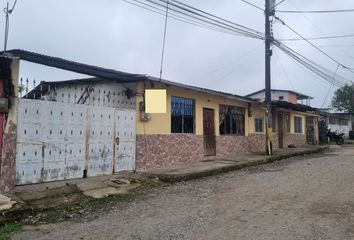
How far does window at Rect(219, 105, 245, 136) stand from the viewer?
1678cm

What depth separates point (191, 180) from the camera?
11164 mm

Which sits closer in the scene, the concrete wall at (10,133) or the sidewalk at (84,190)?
the sidewalk at (84,190)

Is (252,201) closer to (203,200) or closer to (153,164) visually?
(203,200)

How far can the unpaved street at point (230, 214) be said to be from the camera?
5.59 m

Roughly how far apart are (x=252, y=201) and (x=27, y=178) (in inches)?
198

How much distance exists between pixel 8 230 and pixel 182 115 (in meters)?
8.65

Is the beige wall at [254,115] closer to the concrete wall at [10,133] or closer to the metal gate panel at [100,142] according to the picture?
the metal gate panel at [100,142]

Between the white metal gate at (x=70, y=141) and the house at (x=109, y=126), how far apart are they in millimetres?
22

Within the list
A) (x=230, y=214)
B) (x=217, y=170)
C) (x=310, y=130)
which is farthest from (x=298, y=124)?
(x=230, y=214)

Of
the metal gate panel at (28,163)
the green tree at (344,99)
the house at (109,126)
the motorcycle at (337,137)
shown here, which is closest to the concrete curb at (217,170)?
the house at (109,126)

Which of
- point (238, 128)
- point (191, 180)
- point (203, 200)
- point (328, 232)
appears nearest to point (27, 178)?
point (203, 200)

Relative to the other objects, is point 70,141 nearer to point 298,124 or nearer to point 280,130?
point 280,130

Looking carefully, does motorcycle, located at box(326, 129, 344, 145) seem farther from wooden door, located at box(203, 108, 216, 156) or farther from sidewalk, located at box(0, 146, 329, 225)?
sidewalk, located at box(0, 146, 329, 225)

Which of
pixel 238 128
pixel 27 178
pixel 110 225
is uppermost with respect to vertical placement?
pixel 238 128
